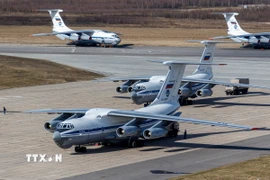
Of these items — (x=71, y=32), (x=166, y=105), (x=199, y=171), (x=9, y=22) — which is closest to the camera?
(x=199, y=171)

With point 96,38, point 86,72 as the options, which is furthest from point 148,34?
point 86,72

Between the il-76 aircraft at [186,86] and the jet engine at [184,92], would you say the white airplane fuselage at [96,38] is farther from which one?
the jet engine at [184,92]

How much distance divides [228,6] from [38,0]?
54.1 metres

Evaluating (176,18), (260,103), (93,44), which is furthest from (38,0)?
(260,103)

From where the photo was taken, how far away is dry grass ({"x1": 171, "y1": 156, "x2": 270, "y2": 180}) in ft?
112

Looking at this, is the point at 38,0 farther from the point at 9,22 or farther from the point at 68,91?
the point at 68,91

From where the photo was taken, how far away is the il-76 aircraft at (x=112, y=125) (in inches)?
1558

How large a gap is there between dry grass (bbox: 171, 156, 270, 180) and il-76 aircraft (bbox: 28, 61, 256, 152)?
8.60ft

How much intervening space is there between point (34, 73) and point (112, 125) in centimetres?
4100

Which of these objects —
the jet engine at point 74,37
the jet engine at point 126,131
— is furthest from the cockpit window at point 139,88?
the jet engine at point 74,37

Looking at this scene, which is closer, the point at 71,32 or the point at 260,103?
the point at 260,103

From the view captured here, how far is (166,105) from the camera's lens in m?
45.2

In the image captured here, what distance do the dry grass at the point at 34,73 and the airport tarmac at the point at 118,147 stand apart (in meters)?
2.94

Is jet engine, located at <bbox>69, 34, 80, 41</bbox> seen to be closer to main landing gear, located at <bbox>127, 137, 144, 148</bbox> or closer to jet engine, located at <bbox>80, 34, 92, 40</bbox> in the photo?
jet engine, located at <bbox>80, 34, 92, 40</bbox>
